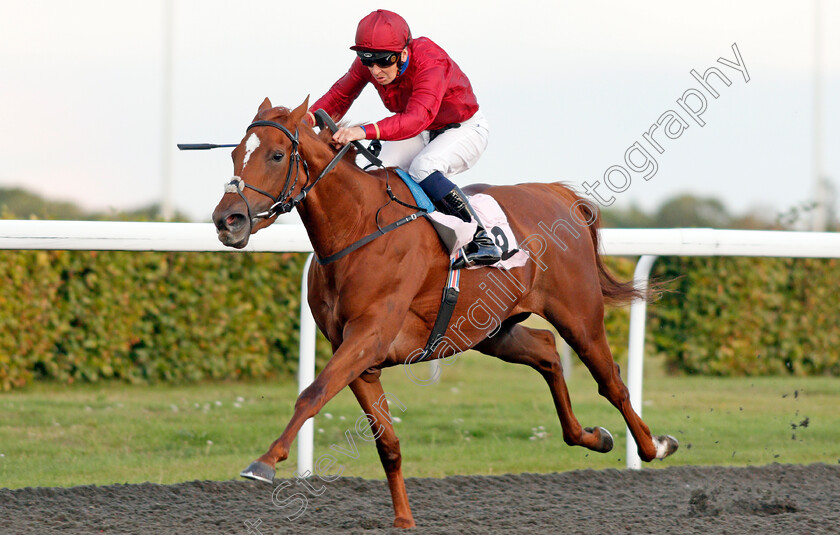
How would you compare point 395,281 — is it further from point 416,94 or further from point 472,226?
point 416,94

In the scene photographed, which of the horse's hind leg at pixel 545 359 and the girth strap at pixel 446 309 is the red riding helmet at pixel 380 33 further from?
the horse's hind leg at pixel 545 359

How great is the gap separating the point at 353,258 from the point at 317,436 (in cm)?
271

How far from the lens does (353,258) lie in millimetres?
3523

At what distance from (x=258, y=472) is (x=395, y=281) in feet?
3.29

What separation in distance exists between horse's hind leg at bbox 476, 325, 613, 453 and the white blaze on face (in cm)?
168

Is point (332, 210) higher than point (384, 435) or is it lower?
higher

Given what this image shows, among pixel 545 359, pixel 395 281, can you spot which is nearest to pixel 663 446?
pixel 545 359

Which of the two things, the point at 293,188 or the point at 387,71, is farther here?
the point at 387,71

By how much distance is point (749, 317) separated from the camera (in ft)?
30.6

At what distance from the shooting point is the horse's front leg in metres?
2.90

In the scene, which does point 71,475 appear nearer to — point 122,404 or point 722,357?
point 122,404

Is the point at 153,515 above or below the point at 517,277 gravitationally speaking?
below


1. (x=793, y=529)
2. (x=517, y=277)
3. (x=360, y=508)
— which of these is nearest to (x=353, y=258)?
(x=517, y=277)

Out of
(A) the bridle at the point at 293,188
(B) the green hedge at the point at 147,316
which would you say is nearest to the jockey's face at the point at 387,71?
(A) the bridle at the point at 293,188
